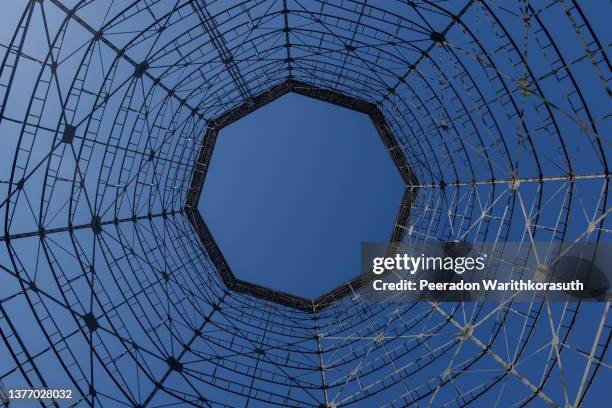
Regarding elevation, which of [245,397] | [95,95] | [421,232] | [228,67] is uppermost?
[228,67]

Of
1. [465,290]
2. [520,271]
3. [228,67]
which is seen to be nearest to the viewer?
[520,271]

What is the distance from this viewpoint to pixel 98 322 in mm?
20375

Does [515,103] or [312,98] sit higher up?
[312,98]

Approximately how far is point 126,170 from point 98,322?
359 inches

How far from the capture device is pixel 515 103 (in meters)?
20.2

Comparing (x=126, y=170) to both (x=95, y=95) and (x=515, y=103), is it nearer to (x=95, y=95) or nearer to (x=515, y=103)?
(x=95, y=95)

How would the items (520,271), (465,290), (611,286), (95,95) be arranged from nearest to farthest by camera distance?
(611,286) < (95,95) < (520,271) < (465,290)

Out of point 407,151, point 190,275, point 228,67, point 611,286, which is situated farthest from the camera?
point 407,151

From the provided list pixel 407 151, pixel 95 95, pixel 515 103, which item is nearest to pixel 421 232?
pixel 407 151

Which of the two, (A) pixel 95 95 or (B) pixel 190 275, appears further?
(B) pixel 190 275

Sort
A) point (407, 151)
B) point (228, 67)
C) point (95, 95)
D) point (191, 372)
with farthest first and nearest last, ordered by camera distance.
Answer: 1. point (407, 151)
2. point (228, 67)
3. point (191, 372)
4. point (95, 95)

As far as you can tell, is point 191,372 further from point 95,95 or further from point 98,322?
point 95,95

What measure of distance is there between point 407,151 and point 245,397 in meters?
20.1

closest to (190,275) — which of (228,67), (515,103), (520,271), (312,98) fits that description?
(228,67)
